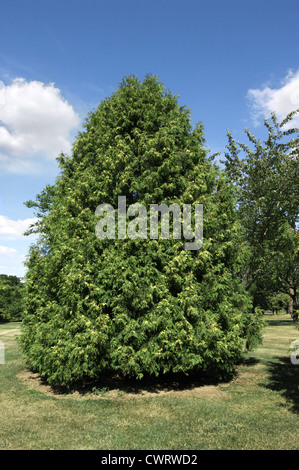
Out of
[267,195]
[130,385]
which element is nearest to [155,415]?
[130,385]

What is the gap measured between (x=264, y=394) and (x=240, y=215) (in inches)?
380

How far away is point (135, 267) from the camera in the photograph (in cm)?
909

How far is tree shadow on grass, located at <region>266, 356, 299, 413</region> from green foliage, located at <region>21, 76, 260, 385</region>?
148cm

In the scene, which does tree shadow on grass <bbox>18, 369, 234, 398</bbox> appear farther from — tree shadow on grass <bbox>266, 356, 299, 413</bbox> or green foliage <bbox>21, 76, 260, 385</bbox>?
tree shadow on grass <bbox>266, 356, 299, 413</bbox>

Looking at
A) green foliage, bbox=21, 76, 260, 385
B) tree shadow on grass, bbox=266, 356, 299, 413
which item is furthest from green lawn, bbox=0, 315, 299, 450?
green foliage, bbox=21, 76, 260, 385

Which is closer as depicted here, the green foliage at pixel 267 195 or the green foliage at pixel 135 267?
the green foliage at pixel 135 267

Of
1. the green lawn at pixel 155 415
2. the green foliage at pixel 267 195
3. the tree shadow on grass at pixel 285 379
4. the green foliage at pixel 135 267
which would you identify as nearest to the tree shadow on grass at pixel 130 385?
the green lawn at pixel 155 415

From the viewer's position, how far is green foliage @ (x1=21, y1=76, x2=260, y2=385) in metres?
8.70

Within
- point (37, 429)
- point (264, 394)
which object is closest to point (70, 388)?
point (37, 429)

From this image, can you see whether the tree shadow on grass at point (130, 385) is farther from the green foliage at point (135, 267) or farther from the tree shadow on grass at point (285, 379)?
the tree shadow on grass at point (285, 379)

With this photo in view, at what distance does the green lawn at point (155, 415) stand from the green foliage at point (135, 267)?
0.73 metres

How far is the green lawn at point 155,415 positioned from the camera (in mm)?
5871
